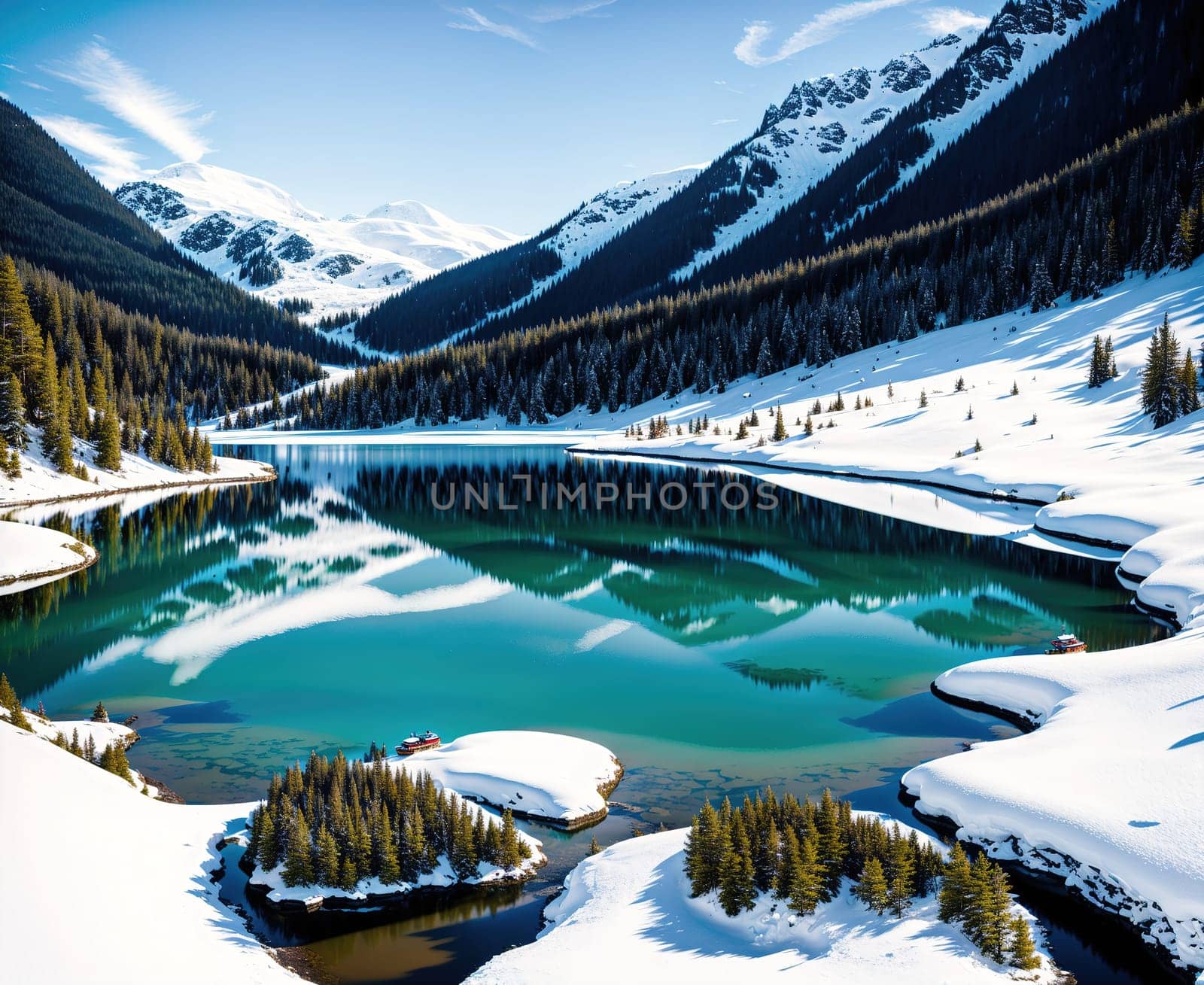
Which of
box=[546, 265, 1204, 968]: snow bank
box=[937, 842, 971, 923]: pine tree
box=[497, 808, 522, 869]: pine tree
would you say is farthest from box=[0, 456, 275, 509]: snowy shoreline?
box=[937, 842, 971, 923]: pine tree

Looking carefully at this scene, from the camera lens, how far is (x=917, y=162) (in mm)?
190250

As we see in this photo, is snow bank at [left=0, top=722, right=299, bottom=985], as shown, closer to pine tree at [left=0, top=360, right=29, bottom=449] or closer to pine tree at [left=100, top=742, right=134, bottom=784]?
pine tree at [left=100, top=742, right=134, bottom=784]

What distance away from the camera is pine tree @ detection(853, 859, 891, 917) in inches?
408

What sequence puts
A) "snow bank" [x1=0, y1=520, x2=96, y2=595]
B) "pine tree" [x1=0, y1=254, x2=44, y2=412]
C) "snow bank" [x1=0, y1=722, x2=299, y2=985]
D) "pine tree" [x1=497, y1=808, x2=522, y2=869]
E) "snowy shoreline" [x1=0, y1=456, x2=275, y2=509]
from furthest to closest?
1. "pine tree" [x1=0, y1=254, x2=44, y2=412]
2. "snowy shoreline" [x1=0, y1=456, x2=275, y2=509]
3. "snow bank" [x1=0, y1=520, x2=96, y2=595]
4. "pine tree" [x1=497, y1=808, x2=522, y2=869]
5. "snow bank" [x1=0, y1=722, x2=299, y2=985]

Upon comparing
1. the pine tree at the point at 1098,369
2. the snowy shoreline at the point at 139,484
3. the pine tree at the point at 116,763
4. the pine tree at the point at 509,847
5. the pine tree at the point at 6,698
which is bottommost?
the pine tree at the point at 509,847

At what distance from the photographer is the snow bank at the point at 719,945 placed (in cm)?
920

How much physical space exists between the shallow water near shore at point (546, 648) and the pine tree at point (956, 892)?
4.94 feet

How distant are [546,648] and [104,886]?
16.4 m

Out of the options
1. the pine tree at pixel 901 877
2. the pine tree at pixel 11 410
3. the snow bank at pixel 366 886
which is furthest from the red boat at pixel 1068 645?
the pine tree at pixel 11 410

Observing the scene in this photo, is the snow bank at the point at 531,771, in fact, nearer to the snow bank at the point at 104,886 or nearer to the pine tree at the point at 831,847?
the snow bank at the point at 104,886

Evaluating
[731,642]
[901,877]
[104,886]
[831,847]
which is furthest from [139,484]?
[901,877]

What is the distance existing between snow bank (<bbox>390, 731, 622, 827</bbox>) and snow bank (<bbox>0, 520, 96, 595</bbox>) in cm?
2726

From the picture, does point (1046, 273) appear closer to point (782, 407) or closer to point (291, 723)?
point (782, 407)

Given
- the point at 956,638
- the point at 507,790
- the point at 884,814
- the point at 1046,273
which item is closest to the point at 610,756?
the point at 507,790
